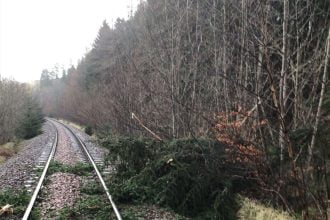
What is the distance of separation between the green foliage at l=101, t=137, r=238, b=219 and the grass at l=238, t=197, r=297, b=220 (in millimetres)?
238

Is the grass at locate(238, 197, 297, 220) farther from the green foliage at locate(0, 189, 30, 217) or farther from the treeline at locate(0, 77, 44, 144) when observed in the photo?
the treeline at locate(0, 77, 44, 144)

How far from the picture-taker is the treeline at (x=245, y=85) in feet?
22.5

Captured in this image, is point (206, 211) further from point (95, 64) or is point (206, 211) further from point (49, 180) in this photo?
point (95, 64)

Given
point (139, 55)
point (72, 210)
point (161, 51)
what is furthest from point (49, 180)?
point (139, 55)

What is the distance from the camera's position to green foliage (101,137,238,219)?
9789 millimetres

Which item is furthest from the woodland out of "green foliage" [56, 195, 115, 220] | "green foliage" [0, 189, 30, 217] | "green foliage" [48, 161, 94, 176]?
"green foliage" [48, 161, 94, 176]

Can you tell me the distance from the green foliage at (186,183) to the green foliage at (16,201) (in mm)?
2172

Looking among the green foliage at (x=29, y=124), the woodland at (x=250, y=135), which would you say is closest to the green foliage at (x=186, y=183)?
the woodland at (x=250, y=135)

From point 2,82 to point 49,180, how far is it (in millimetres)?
32495

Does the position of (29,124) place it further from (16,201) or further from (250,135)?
(250,135)

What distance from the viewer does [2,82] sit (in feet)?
140

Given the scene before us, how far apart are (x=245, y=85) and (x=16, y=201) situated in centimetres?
677

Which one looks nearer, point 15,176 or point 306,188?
point 306,188

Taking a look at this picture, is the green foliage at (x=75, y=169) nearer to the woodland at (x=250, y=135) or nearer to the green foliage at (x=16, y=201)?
the woodland at (x=250, y=135)
